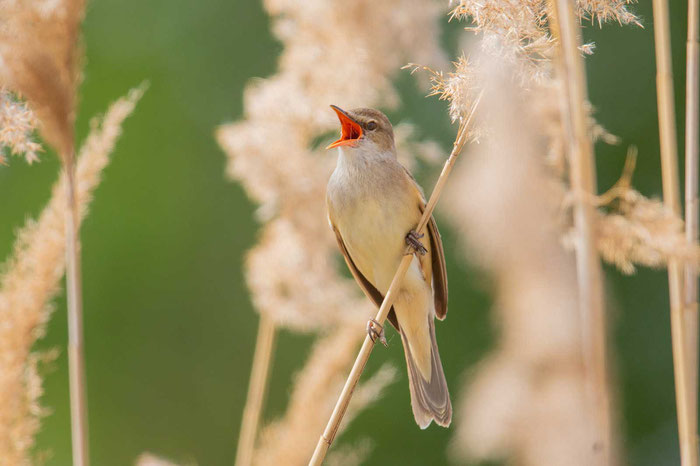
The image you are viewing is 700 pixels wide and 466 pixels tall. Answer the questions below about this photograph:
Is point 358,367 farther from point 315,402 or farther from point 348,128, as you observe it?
point 348,128

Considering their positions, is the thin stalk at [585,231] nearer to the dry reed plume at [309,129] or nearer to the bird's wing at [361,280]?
the dry reed plume at [309,129]

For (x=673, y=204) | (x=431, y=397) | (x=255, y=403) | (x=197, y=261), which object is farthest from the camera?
(x=197, y=261)

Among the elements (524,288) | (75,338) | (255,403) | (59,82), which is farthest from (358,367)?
(524,288)

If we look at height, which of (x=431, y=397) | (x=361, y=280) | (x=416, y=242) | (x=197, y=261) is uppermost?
(x=416, y=242)

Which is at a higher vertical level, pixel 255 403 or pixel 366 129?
pixel 366 129

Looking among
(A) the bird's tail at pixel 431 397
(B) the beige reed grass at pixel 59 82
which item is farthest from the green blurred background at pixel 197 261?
(B) the beige reed grass at pixel 59 82

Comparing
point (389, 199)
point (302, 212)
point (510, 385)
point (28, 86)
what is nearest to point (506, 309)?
point (510, 385)

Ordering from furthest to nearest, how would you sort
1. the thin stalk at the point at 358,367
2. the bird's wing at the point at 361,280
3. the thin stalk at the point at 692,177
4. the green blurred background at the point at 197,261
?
the green blurred background at the point at 197,261, the bird's wing at the point at 361,280, the thin stalk at the point at 692,177, the thin stalk at the point at 358,367

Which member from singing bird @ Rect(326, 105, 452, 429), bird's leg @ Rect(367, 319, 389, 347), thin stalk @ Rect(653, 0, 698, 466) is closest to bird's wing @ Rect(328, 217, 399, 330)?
singing bird @ Rect(326, 105, 452, 429)
